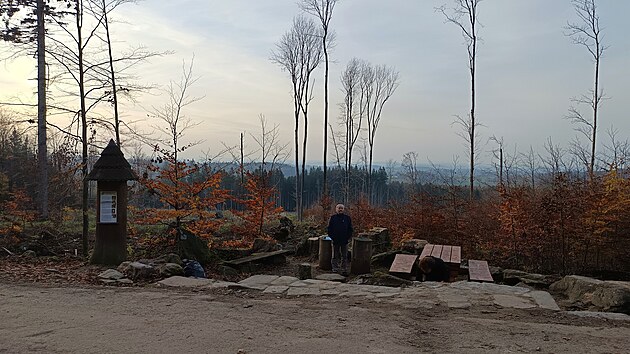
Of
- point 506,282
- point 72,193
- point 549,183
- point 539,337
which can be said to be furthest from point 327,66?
point 539,337

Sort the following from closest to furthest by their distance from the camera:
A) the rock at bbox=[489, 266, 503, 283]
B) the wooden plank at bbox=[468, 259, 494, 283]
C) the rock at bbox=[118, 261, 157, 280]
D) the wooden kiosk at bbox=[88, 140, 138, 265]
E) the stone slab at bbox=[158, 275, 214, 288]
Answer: the stone slab at bbox=[158, 275, 214, 288] < the wooden plank at bbox=[468, 259, 494, 283] < the rock at bbox=[118, 261, 157, 280] < the rock at bbox=[489, 266, 503, 283] < the wooden kiosk at bbox=[88, 140, 138, 265]

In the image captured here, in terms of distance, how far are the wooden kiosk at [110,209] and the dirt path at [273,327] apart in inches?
109

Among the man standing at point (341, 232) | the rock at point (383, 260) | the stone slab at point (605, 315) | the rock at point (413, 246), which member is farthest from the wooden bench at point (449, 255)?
the stone slab at point (605, 315)

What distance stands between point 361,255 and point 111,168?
558 centimetres

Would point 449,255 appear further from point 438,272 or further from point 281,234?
point 281,234

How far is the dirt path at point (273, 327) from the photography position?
16.6 ft

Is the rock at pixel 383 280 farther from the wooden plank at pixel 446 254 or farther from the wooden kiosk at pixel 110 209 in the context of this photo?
the wooden kiosk at pixel 110 209

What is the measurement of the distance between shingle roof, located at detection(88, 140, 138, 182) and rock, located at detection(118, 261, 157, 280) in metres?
2.09

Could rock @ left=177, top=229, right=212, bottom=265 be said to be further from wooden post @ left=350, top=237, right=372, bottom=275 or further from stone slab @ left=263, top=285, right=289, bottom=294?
stone slab @ left=263, top=285, right=289, bottom=294

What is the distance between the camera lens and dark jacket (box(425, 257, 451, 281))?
9820 mm

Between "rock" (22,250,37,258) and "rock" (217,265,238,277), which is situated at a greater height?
"rock" (22,250,37,258)

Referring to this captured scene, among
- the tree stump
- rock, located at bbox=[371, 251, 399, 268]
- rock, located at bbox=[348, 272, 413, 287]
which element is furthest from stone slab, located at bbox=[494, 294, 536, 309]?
the tree stump

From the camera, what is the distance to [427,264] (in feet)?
32.3

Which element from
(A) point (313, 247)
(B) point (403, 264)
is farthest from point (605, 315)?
(A) point (313, 247)
